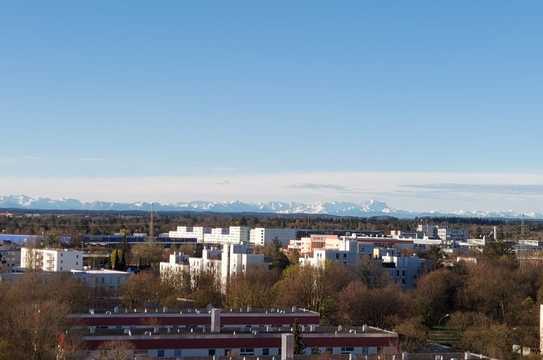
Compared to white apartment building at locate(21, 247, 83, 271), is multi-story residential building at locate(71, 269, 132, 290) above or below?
below

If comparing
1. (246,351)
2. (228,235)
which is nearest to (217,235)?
(228,235)

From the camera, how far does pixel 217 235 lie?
392 feet

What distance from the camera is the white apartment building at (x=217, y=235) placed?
112m

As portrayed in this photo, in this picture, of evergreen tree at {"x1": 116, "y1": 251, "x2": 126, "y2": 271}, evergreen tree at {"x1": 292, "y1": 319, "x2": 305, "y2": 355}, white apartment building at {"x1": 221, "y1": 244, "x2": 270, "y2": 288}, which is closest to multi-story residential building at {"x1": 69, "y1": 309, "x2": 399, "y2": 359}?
evergreen tree at {"x1": 292, "y1": 319, "x2": 305, "y2": 355}

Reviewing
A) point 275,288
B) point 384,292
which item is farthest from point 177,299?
point 384,292

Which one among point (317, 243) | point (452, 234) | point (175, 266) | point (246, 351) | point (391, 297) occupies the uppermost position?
point (452, 234)

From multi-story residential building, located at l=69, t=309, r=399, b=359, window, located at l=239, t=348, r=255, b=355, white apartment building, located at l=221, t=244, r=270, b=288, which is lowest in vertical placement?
window, located at l=239, t=348, r=255, b=355

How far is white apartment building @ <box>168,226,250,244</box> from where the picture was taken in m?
112

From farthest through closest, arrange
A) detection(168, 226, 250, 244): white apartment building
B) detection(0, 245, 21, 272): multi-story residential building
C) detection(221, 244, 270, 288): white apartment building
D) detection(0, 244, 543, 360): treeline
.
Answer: detection(168, 226, 250, 244): white apartment building
detection(0, 245, 21, 272): multi-story residential building
detection(221, 244, 270, 288): white apartment building
detection(0, 244, 543, 360): treeline

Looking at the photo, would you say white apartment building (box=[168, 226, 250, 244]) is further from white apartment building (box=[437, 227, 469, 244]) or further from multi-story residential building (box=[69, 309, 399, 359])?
multi-story residential building (box=[69, 309, 399, 359])

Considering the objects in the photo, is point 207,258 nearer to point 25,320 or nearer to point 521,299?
point 521,299

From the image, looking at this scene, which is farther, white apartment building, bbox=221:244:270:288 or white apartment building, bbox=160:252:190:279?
white apartment building, bbox=221:244:270:288

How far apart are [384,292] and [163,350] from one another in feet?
53.6

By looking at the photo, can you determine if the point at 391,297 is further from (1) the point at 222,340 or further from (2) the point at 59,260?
(2) the point at 59,260
